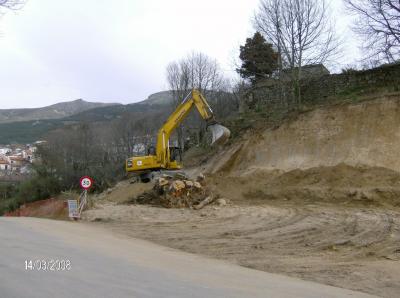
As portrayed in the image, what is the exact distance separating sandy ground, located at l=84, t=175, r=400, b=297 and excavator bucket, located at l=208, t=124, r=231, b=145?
275cm

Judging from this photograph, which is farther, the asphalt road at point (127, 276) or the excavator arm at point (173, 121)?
the excavator arm at point (173, 121)

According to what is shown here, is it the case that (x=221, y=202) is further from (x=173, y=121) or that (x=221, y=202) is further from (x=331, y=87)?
(x=331, y=87)

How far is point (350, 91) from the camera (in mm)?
25078

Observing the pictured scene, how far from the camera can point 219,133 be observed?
870 inches

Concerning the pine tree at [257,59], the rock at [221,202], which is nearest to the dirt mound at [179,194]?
the rock at [221,202]

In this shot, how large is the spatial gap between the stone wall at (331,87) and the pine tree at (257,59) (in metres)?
5.51

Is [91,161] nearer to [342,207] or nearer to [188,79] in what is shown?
[188,79]

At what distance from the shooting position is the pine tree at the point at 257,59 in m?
37.7

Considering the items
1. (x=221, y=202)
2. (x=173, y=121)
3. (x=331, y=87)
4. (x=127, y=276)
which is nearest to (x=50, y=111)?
(x=173, y=121)

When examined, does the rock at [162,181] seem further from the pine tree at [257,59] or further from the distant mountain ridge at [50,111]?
the distant mountain ridge at [50,111]

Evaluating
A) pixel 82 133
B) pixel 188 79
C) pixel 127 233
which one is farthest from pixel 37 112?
pixel 127 233

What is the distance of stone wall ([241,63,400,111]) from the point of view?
23875 millimetres

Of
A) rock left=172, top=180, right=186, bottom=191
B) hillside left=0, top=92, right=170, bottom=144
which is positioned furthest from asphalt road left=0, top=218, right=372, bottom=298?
hillside left=0, top=92, right=170, bottom=144

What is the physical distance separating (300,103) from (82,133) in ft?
135
